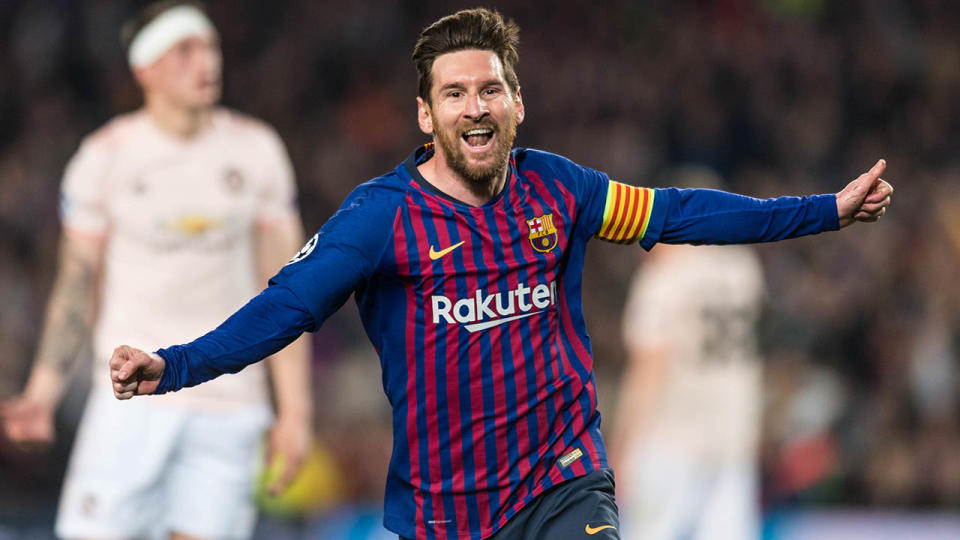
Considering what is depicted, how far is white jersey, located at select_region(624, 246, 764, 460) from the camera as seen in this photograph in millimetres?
8086

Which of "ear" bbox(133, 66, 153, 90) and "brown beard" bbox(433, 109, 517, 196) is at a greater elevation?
"ear" bbox(133, 66, 153, 90)

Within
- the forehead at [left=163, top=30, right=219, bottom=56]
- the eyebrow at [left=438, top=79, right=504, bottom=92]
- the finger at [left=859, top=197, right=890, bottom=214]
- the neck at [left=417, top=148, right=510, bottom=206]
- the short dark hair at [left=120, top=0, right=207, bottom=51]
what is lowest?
the finger at [left=859, top=197, right=890, bottom=214]

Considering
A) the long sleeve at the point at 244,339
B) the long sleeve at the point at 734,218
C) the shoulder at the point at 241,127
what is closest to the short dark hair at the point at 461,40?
the long sleeve at the point at 734,218

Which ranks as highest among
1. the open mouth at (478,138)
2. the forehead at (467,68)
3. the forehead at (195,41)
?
the forehead at (195,41)

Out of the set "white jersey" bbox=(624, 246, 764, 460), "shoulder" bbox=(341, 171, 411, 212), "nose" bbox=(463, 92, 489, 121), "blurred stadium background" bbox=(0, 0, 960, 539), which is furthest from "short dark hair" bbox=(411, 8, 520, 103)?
"blurred stadium background" bbox=(0, 0, 960, 539)

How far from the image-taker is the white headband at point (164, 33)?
597 cm

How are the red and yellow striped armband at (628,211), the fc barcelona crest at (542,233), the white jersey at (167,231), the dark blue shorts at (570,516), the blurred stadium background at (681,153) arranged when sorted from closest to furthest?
the dark blue shorts at (570,516) < the fc barcelona crest at (542,233) < the red and yellow striped armband at (628,211) < the white jersey at (167,231) < the blurred stadium background at (681,153)

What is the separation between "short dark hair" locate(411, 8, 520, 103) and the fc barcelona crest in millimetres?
373

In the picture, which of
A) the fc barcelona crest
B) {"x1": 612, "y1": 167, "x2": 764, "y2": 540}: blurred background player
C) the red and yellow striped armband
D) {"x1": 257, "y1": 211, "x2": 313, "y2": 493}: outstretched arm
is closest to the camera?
the fc barcelona crest

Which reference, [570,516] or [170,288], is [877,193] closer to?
[570,516]

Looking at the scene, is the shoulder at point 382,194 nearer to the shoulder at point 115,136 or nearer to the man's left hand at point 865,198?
the man's left hand at point 865,198

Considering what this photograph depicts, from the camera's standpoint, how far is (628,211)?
410 centimetres

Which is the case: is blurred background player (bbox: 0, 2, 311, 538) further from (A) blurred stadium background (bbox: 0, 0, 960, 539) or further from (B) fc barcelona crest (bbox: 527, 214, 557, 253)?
(A) blurred stadium background (bbox: 0, 0, 960, 539)

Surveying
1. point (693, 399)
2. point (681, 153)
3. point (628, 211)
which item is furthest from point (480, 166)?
point (681, 153)
